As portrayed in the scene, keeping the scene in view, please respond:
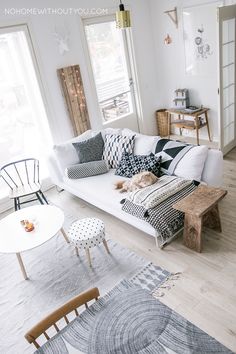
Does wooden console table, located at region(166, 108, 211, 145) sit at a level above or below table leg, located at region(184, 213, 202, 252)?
above

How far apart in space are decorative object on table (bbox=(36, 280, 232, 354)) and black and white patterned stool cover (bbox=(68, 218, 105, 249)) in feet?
3.90

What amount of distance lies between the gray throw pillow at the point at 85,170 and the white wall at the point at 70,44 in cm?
91

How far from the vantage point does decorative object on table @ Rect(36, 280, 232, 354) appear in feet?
4.15

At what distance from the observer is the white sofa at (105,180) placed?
3.10 metres

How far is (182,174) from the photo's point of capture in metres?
3.16

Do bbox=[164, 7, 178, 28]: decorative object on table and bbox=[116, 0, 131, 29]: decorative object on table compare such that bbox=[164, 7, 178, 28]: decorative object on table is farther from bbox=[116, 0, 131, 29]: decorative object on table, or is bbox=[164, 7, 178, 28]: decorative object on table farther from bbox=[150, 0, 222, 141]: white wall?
bbox=[116, 0, 131, 29]: decorative object on table

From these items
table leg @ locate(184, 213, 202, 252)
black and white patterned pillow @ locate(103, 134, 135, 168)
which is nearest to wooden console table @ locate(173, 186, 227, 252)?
table leg @ locate(184, 213, 202, 252)

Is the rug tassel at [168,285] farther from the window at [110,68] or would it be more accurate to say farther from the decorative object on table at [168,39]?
the decorative object on table at [168,39]

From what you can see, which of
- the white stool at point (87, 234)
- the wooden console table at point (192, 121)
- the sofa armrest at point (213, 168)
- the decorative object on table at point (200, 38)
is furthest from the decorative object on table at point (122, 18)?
the wooden console table at point (192, 121)

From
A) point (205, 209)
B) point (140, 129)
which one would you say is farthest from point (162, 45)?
point (205, 209)

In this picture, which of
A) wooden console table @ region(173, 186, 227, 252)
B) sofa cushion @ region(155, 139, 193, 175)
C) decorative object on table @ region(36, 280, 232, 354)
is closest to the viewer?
decorative object on table @ region(36, 280, 232, 354)

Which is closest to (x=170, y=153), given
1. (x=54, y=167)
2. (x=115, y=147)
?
(x=115, y=147)

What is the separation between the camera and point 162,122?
222 inches

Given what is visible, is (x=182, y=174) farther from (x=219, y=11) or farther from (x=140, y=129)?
(x=140, y=129)
